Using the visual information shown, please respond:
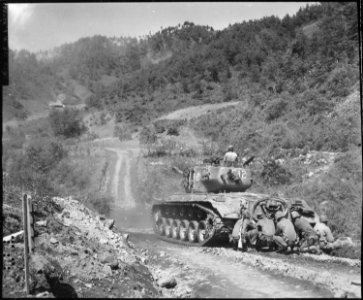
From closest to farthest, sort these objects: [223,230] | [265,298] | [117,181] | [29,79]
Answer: [265,298]
[223,230]
[29,79]
[117,181]

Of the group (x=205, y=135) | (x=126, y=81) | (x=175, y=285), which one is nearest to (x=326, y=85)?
(x=205, y=135)

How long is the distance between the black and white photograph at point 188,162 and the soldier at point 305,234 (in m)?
0.04

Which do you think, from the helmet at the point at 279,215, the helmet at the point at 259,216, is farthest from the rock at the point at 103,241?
the helmet at the point at 279,215

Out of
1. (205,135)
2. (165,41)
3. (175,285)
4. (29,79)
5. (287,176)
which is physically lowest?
(175,285)

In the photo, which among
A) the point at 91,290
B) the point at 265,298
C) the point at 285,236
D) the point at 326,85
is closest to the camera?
the point at 265,298

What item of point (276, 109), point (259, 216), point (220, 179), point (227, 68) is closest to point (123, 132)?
point (227, 68)

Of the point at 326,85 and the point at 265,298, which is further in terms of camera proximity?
the point at 326,85

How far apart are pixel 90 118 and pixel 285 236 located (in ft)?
61.3

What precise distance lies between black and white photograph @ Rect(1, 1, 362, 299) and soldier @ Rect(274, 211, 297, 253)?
0.13 feet

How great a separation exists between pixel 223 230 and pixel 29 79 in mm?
11018

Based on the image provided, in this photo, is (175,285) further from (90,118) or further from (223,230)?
(90,118)

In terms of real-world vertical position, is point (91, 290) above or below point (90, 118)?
below

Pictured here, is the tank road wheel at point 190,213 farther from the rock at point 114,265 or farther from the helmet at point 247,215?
the rock at point 114,265

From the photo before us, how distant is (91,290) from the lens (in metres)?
8.93
